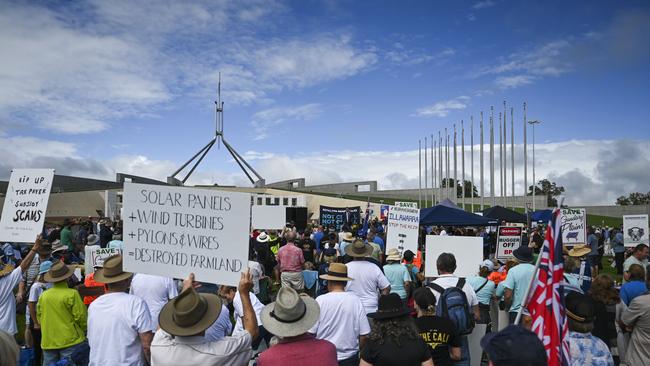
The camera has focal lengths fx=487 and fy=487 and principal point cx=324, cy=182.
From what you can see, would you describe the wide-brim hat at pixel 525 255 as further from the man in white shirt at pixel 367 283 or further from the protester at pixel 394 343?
the protester at pixel 394 343

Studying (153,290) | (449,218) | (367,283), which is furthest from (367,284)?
(449,218)

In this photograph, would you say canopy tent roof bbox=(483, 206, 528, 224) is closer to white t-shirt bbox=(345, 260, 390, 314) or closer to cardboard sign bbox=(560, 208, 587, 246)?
cardboard sign bbox=(560, 208, 587, 246)

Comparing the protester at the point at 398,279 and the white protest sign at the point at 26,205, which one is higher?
the white protest sign at the point at 26,205

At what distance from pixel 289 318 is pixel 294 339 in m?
0.14

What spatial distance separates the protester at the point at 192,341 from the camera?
3.05 meters

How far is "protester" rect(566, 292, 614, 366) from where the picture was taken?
3.46 m

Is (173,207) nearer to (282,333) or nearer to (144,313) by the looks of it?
(144,313)

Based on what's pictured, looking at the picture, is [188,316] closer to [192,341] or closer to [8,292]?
[192,341]

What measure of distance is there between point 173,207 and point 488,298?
200 inches

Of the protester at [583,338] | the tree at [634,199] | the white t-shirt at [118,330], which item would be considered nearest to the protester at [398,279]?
the protester at [583,338]

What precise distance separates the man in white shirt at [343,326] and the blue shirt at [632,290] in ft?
12.0

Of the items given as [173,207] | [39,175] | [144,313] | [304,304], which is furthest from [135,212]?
[39,175]

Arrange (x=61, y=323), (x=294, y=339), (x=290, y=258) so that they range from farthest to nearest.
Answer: (x=290, y=258)
(x=61, y=323)
(x=294, y=339)

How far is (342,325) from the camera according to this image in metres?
4.64
